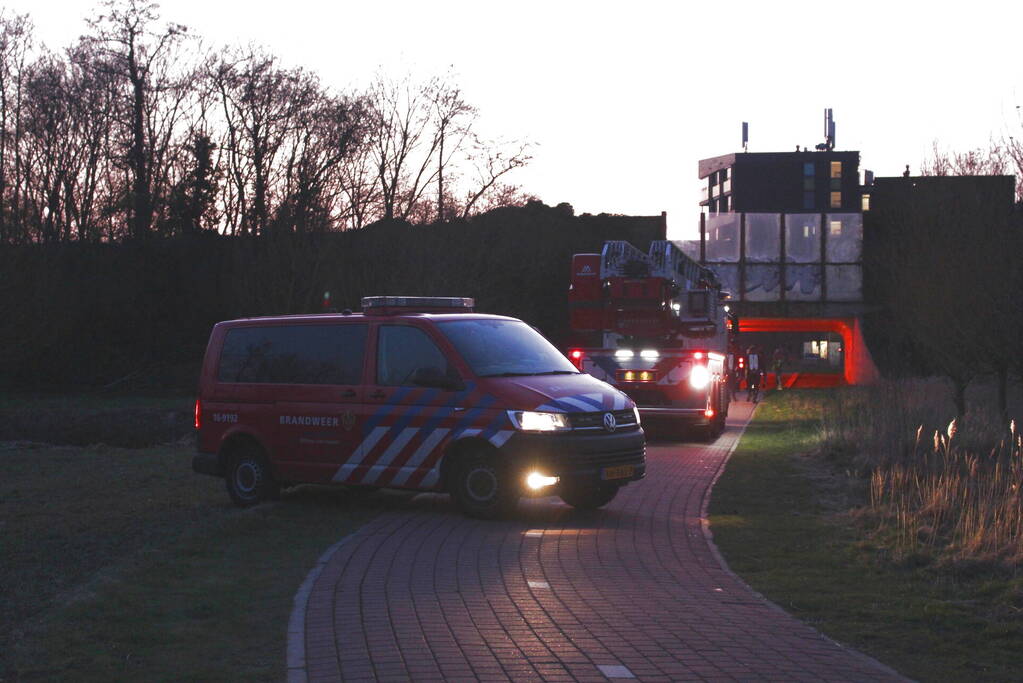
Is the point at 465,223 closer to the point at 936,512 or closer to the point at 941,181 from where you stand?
the point at 941,181

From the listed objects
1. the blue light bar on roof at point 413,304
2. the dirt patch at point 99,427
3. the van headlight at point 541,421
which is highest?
the blue light bar on roof at point 413,304

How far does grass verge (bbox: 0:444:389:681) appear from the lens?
6.64m

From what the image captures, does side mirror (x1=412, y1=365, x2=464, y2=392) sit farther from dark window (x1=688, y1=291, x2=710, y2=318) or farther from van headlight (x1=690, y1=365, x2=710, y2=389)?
dark window (x1=688, y1=291, x2=710, y2=318)

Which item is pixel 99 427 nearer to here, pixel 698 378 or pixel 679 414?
pixel 679 414

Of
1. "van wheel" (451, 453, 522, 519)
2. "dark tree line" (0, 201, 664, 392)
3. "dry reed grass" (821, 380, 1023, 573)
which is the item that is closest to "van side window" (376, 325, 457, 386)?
"van wheel" (451, 453, 522, 519)

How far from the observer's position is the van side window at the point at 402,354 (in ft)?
40.4

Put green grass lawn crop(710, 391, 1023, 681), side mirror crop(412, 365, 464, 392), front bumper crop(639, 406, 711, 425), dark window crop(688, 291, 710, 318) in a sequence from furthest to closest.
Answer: dark window crop(688, 291, 710, 318), front bumper crop(639, 406, 711, 425), side mirror crop(412, 365, 464, 392), green grass lawn crop(710, 391, 1023, 681)

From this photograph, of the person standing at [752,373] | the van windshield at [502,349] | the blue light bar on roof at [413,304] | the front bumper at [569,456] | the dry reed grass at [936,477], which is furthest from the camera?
the person standing at [752,373]

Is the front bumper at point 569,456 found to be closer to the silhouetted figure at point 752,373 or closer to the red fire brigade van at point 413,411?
the red fire brigade van at point 413,411

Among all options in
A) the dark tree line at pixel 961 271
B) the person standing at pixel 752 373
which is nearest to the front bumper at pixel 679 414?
the dark tree line at pixel 961 271

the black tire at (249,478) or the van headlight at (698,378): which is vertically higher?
the van headlight at (698,378)

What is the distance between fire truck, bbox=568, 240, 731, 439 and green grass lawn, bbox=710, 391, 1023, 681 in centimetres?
716

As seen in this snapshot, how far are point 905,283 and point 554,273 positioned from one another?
102 feet

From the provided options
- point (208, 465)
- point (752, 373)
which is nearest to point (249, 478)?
point (208, 465)
